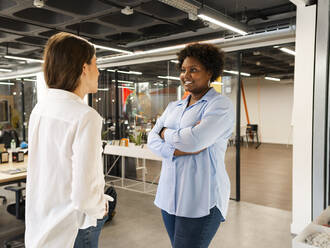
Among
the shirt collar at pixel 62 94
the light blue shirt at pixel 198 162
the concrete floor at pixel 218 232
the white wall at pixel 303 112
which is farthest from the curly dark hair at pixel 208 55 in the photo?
the concrete floor at pixel 218 232

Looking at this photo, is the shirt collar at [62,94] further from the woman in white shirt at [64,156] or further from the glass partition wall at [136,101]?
the glass partition wall at [136,101]

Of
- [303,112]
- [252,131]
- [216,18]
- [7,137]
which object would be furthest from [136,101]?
[252,131]

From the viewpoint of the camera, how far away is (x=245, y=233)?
3.73 metres

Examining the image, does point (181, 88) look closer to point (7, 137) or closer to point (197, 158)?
point (7, 137)

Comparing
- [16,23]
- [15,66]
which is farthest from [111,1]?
[15,66]

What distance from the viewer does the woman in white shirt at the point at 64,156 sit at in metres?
1.06

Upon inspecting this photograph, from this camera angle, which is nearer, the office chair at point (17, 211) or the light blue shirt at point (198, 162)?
the light blue shirt at point (198, 162)

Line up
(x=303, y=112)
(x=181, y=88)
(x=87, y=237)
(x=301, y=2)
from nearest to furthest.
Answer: (x=87, y=237) < (x=301, y=2) < (x=303, y=112) < (x=181, y=88)

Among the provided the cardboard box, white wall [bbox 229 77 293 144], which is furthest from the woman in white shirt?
white wall [bbox 229 77 293 144]

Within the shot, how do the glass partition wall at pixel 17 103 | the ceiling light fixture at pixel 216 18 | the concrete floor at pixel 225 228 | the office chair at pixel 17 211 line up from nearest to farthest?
1. the office chair at pixel 17 211
2. the ceiling light fixture at pixel 216 18
3. the concrete floor at pixel 225 228
4. the glass partition wall at pixel 17 103

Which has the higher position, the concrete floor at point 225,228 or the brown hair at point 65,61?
the brown hair at point 65,61

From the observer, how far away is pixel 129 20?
5469 mm

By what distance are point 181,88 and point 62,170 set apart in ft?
16.3

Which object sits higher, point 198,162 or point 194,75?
point 194,75
